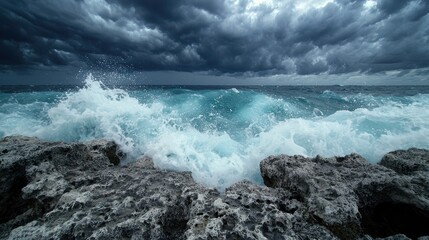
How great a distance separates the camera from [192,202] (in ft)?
9.87

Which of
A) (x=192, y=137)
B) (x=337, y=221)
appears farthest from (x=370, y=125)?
(x=337, y=221)

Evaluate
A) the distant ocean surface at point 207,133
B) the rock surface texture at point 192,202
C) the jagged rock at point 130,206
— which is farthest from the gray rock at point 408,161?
the jagged rock at point 130,206

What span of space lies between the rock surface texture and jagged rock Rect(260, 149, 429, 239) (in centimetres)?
1

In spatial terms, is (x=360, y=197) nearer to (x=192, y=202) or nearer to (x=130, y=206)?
(x=192, y=202)

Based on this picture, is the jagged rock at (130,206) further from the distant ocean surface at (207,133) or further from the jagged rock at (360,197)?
the distant ocean surface at (207,133)

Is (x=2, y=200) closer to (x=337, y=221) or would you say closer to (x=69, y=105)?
(x=337, y=221)

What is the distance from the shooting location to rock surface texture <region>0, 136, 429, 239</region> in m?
2.52

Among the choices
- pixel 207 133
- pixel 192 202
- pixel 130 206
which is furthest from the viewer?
pixel 207 133

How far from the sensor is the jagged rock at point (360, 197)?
2.89 metres

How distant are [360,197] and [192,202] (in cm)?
248

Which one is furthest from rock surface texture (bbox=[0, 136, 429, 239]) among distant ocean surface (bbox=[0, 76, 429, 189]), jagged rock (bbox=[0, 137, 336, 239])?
distant ocean surface (bbox=[0, 76, 429, 189])

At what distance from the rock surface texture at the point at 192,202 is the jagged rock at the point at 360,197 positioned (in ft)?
0.04

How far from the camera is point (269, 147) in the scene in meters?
6.75

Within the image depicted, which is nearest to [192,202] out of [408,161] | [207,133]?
[408,161]
